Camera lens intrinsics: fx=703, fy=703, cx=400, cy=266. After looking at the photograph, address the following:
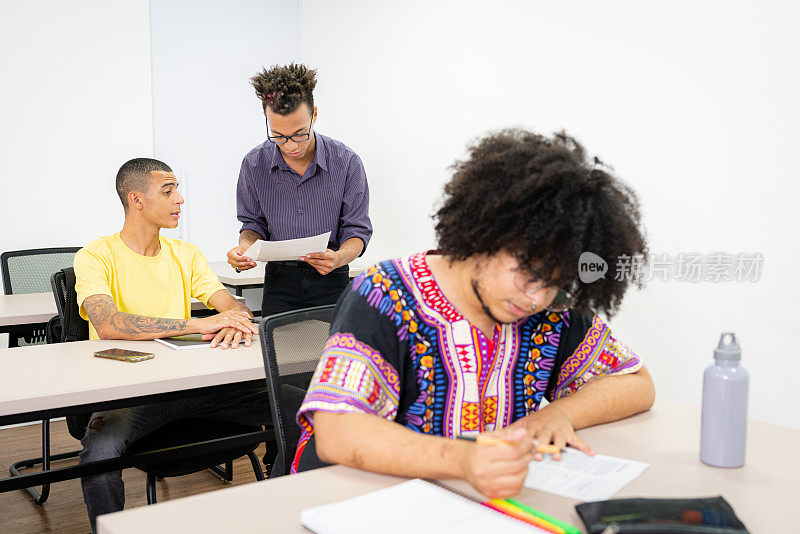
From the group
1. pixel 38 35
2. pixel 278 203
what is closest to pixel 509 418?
pixel 278 203

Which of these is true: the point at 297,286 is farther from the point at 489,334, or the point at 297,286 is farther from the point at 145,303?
the point at 489,334

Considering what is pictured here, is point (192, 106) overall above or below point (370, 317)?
above

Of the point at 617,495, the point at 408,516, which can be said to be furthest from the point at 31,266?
the point at 617,495

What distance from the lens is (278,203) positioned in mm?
2891

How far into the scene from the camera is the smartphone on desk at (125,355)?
1930 millimetres

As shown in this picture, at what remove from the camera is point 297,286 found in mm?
2734

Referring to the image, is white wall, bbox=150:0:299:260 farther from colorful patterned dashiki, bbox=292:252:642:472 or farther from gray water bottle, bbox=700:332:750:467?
gray water bottle, bbox=700:332:750:467

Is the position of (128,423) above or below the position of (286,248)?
below

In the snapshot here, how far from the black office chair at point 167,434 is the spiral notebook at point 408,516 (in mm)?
1149

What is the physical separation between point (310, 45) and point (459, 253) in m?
3.70

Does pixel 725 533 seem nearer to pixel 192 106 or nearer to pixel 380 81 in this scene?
pixel 380 81

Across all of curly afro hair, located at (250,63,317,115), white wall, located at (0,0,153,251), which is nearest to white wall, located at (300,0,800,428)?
curly afro hair, located at (250,63,317,115)

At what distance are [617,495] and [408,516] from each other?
0.31 meters

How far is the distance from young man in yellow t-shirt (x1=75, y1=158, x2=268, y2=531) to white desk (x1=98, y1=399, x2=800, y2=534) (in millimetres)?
1152
